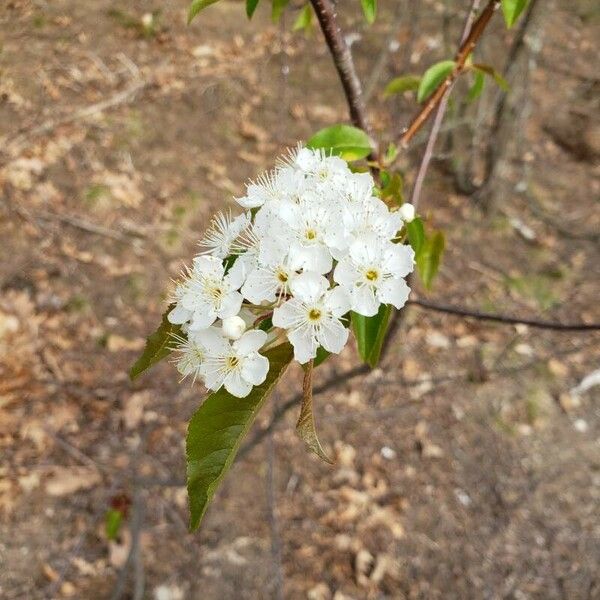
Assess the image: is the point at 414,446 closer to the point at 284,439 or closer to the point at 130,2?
the point at 284,439

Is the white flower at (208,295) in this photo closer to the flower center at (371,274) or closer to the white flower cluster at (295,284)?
the white flower cluster at (295,284)

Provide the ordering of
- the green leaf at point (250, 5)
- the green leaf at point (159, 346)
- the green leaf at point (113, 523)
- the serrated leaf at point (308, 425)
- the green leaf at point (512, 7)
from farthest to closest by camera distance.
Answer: the green leaf at point (113, 523) → the green leaf at point (512, 7) → the green leaf at point (250, 5) → the green leaf at point (159, 346) → the serrated leaf at point (308, 425)

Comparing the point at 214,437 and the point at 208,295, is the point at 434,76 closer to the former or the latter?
the point at 208,295

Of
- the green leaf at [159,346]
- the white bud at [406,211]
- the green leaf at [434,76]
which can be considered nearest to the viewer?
the green leaf at [159,346]

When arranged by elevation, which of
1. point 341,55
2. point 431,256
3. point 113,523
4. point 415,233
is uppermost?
point 341,55

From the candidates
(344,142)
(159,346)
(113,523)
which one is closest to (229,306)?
(159,346)

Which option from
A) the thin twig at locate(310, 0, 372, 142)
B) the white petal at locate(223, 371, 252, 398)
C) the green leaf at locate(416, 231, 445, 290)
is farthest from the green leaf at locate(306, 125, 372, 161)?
the white petal at locate(223, 371, 252, 398)

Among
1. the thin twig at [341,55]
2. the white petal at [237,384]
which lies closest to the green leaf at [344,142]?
the thin twig at [341,55]

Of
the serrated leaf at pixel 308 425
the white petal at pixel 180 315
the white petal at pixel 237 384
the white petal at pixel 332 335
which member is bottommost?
the serrated leaf at pixel 308 425
